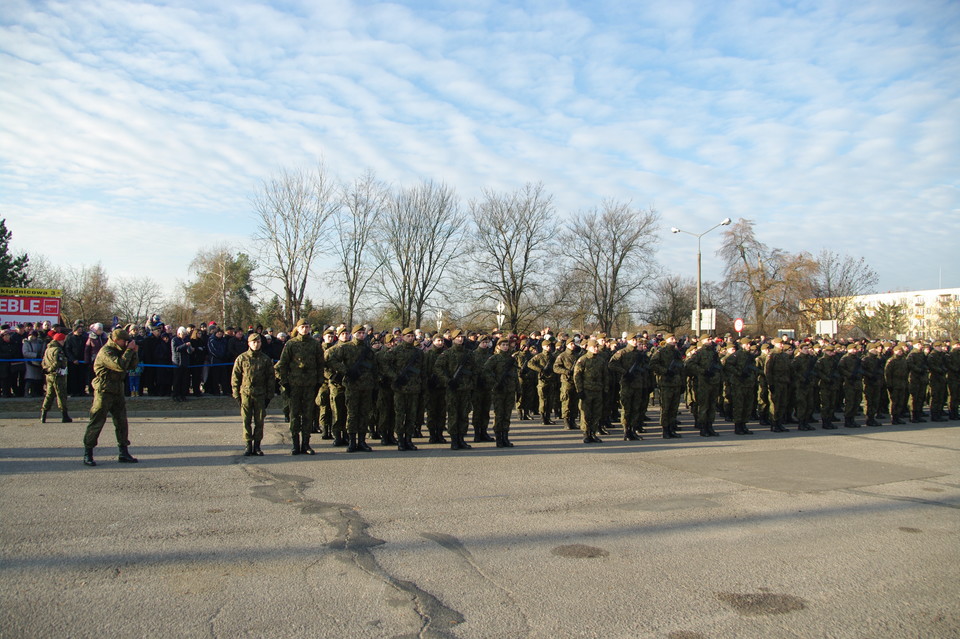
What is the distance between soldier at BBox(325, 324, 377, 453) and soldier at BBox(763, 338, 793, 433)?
9201 millimetres

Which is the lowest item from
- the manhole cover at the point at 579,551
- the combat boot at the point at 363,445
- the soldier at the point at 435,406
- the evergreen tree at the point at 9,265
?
the manhole cover at the point at 579,551

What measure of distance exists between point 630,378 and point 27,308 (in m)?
22.6

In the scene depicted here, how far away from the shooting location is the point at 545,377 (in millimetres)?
15125

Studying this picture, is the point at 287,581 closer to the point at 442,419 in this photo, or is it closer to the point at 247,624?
the point at 247,624

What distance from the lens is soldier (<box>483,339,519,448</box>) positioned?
450 inches

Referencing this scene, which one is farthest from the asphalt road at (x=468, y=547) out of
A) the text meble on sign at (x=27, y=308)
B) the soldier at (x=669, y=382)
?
the text meble on sign at (x=27, y=308)

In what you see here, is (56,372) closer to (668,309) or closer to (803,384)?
(803,384)

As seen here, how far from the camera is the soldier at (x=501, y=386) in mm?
11422

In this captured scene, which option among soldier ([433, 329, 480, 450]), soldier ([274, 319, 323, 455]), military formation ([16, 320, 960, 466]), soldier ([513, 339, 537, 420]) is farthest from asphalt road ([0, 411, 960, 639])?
soldier ([513, 339, 537, 420])

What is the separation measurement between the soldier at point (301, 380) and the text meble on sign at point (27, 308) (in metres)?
18.1

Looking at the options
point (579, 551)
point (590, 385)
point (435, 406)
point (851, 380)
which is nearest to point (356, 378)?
point (435, 406)

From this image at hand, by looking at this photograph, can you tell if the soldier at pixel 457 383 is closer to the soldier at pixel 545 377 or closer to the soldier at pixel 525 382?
the soldier at pixel 545 377

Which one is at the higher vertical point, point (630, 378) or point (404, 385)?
point (630, 378)

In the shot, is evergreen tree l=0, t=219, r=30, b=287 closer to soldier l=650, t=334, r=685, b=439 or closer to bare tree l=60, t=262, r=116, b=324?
bare tree l=60, t=262, r=116, b=324
